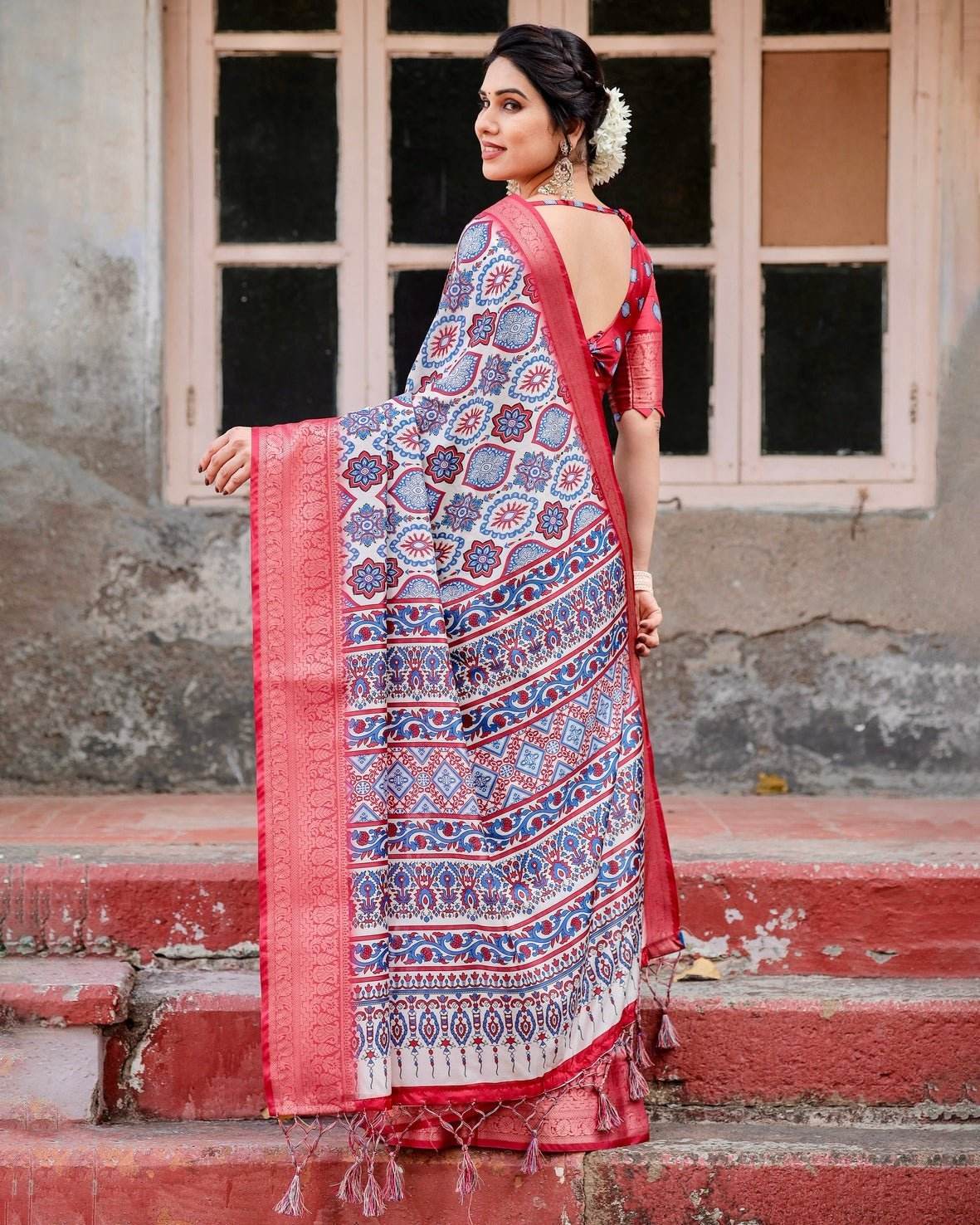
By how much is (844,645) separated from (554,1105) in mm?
2229

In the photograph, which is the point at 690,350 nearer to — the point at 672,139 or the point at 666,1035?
the point at 672,139

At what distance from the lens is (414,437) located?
7.79ft

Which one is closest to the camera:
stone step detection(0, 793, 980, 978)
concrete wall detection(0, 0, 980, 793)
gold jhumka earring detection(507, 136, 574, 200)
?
gold jhumka earring detection(507, 136, 574, 200)

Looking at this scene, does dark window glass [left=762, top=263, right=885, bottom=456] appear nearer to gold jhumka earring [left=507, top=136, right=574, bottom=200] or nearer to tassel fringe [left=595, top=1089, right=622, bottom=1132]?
gold jhumka earring [left=507, top=136, right=574, bottom=200]

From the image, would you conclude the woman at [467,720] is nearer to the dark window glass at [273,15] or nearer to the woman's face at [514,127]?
the woman's face at [514,127]

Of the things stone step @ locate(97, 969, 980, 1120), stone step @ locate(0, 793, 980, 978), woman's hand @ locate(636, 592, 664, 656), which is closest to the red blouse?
woman's hand @ locate(636, 592, 664, 656)

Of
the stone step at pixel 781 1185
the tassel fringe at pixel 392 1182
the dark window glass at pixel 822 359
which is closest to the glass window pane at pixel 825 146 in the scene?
the dark window glass at pixel 822 359

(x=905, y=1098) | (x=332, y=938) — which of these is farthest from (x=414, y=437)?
(x=905, y=1098)

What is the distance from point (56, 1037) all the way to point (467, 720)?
1028 mm

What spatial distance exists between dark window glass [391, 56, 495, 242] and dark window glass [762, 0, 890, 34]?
0.91 meters

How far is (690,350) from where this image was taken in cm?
436

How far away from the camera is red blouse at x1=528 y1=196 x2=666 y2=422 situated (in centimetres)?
253

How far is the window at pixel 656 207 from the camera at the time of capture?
4.29 metres

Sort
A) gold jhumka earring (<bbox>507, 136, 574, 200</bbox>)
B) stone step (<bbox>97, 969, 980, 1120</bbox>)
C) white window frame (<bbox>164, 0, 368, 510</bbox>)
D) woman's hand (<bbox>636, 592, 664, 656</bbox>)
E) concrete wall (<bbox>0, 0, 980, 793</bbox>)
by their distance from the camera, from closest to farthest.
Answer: gold jhumka earring (<bbox>507, 136, 574, 200</bbox>), woman's hand (<bbox>636, 592, 664, 656</bbox>), stone step (<bbox>97, 969, 980, 1120</bbox>), concrete wall (<bbox>0, 0, 980, 793</bbox>), white window frame (<bbox>164, 0, 368, 510</bbox>)
